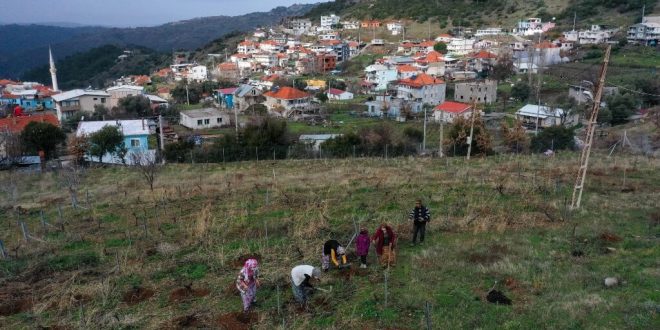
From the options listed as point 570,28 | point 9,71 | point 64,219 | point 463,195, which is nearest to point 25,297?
point 64,219

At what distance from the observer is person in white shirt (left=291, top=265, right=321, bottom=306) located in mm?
7863

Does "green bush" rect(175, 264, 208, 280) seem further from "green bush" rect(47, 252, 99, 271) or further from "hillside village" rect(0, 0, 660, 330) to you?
"green bush" rect(47, 252, 99, 271)

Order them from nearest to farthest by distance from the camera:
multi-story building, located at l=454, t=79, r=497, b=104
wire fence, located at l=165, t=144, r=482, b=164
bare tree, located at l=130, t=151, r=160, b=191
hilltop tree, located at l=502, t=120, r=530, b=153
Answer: bare tree, located at l=130, t=151, r=160, b=191 → wire fence, located at l=165, t=144, r=482, b=164 → hilltop tree, located at l=502, t=120, r=530, b=153 → multi-story building, located at l=454, t=79, r=497, b=104

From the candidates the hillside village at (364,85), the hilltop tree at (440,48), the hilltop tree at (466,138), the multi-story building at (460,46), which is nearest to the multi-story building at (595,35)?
the hillside village at (364,85)

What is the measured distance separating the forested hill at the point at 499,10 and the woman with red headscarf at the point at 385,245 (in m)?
85.7

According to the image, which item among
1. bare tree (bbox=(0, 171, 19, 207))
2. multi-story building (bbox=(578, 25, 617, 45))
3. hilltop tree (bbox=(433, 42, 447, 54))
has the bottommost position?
bare tree (bbox=(0, 171, 19, 207))

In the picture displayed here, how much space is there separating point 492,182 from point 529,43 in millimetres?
69882

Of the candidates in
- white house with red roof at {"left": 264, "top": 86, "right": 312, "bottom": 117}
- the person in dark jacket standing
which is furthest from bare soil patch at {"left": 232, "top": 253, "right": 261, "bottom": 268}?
white house with red roof at {"left": 264, "top": 86, "right": 312, "bottom": 117}

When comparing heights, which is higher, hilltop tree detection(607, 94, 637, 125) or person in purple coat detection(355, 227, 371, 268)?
person in purple coat detection(355, 227, 371, 268)

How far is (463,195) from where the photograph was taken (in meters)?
14.5

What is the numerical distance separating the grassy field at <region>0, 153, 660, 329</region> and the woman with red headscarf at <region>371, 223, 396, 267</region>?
251mm

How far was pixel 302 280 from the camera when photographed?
7.91 meters

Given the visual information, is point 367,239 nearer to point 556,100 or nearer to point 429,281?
point 429,281

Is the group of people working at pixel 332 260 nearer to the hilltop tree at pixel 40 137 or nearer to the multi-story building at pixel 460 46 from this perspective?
the hilltop tree at pixel 40 137
